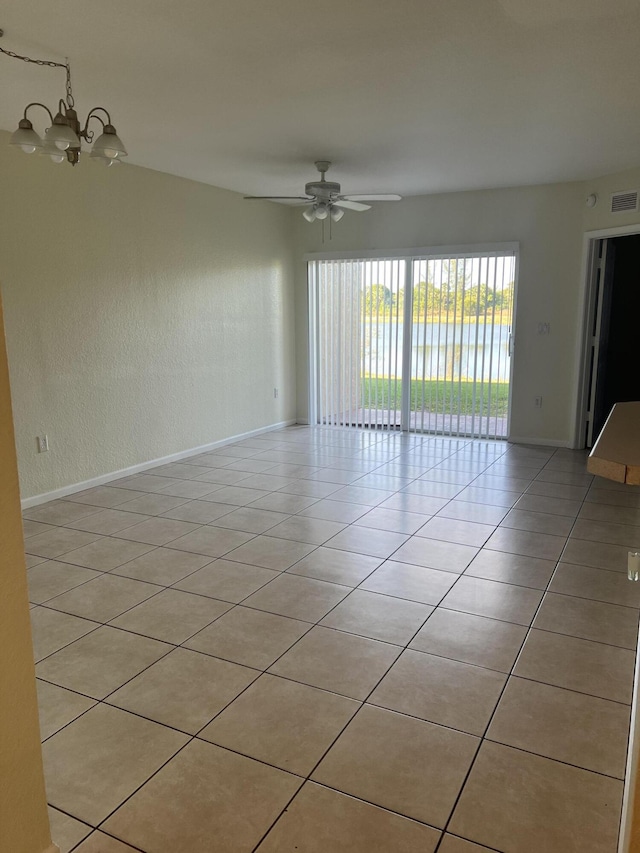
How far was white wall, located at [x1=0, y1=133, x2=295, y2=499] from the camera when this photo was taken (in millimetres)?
4379

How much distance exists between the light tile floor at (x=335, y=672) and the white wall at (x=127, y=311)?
83 cm

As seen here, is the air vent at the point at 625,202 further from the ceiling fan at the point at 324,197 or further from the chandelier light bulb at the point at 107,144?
the chandelier light bulb at the point at 107,144

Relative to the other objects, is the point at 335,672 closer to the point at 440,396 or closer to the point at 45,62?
the point at 45,62

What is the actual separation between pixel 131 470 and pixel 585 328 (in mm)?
4521

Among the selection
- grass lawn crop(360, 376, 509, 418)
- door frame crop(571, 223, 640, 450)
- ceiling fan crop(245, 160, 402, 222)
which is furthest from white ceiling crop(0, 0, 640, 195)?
grass lawn crop(360, 376, 509, 418)

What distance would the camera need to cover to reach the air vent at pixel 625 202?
5367mm

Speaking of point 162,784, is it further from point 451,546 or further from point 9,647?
point 451,546

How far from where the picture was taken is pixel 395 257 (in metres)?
6.88

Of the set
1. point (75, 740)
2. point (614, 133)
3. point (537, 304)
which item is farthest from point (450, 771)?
point (537, 304)

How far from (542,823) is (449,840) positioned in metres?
0.27

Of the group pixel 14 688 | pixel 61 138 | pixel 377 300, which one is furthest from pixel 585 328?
pixel 14 688

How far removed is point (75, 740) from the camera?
2.05m

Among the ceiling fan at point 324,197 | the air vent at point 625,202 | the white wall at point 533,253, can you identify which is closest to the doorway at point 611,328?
the white wall at point 533,253

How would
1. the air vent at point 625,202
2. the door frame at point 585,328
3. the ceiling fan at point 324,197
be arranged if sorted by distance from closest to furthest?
the ceiling fan at point 324,197, the air vent at point 625,202, the door frame at point 585,328
